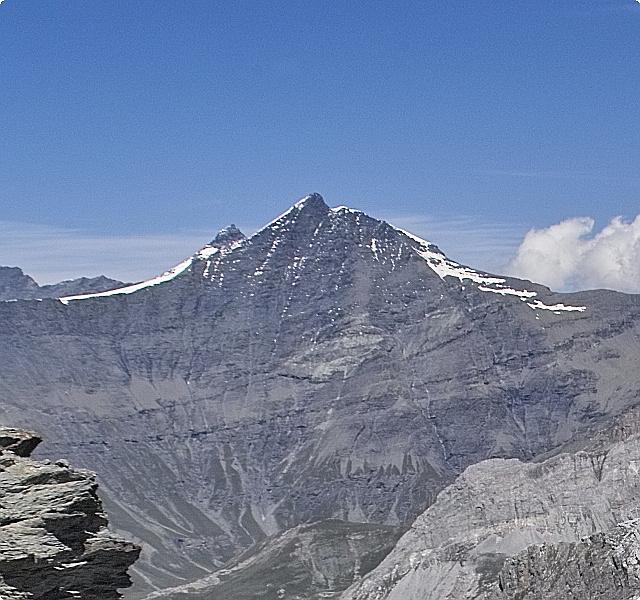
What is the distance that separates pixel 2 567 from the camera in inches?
1156

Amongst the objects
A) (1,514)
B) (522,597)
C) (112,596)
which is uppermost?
(1,514)

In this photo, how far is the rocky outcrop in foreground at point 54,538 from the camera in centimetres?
2986

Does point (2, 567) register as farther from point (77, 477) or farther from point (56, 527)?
point (77, 477)

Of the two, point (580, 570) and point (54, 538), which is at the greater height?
point (54, 538)

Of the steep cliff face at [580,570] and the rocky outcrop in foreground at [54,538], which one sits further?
the steep cliff face at [580,570]

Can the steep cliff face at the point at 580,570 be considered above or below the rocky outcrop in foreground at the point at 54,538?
below

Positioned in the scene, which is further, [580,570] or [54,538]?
[580,570]

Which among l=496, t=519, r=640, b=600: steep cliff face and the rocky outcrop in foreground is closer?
the rocky outcrop in foreground

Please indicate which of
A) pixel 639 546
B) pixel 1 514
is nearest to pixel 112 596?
pixel 1 514

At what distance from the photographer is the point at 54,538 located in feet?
101

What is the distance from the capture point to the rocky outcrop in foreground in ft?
98.0

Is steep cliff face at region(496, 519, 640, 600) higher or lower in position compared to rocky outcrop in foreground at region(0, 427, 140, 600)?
lower

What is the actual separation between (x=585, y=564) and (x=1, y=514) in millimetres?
80495

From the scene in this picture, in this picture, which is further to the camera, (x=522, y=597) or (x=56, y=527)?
(x=522, y=597)
